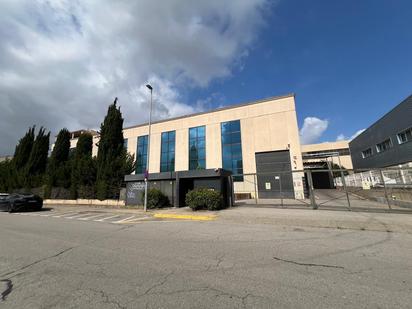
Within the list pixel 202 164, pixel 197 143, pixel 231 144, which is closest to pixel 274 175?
pixel 231 144

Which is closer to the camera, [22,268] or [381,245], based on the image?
[22,268]

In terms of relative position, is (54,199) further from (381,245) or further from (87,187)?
(381,245)

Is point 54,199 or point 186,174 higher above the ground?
point 186,174

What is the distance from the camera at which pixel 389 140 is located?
29891mm

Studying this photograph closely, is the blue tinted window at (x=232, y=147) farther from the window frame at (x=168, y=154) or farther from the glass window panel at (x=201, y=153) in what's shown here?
the window frame at (x=168, y=154)

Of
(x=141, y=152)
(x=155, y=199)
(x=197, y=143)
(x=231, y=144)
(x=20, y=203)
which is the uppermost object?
(x=197, y=143)

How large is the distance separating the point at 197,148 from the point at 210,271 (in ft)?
92.9

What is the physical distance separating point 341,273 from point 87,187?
80.9 feet

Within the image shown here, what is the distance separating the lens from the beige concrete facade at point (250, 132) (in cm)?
2677

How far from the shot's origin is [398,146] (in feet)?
90.8

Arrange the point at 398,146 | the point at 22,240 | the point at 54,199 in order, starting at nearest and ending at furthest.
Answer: the point at 22,240 < the point at 54,199 < the point at 398,146

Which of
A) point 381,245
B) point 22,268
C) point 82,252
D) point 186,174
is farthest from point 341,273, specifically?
point 186,174

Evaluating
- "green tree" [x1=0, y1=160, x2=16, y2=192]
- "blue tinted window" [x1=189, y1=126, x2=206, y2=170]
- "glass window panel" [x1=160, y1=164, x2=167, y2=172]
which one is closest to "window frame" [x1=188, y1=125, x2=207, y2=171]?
"blue tinted window" [x1=189, y1=126, x2=206, y2=170]

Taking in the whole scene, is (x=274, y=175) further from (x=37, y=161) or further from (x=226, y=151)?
(x=37, y=161)
